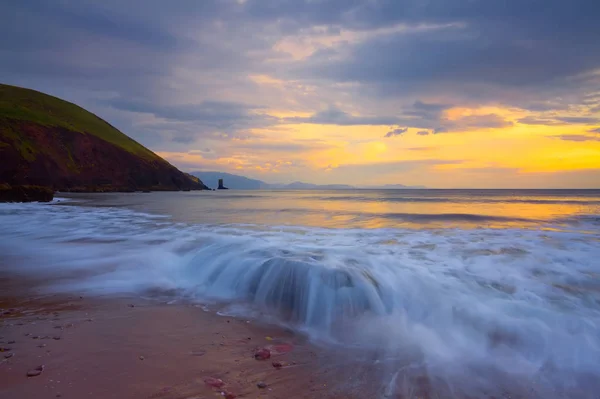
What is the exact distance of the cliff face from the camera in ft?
203

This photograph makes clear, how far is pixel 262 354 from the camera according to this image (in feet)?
12.5

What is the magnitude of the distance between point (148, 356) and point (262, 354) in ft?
3.73

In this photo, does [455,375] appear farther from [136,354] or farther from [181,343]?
[136,354]

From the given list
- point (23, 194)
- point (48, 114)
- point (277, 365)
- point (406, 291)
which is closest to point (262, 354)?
point (277, 365)

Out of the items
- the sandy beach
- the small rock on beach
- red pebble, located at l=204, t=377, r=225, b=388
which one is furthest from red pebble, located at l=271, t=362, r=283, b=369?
the small rock on beach

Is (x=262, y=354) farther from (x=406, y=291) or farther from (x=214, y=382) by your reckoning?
(x=406, y=291)

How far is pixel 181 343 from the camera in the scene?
4027mm

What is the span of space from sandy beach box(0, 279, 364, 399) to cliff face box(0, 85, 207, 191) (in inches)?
2666

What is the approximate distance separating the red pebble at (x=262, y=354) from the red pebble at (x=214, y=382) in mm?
598

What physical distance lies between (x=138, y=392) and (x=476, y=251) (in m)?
8.06

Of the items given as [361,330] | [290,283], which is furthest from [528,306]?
[290,283]

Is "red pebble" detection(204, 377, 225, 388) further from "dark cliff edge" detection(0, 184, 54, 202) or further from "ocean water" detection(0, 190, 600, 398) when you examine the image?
"dark cliff edge" detection(0, 184, 54, 202)

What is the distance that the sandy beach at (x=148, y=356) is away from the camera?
3.03 meters

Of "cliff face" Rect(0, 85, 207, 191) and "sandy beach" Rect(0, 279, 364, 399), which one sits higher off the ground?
"cliff face" Rect(0, 85, 207, 191)
